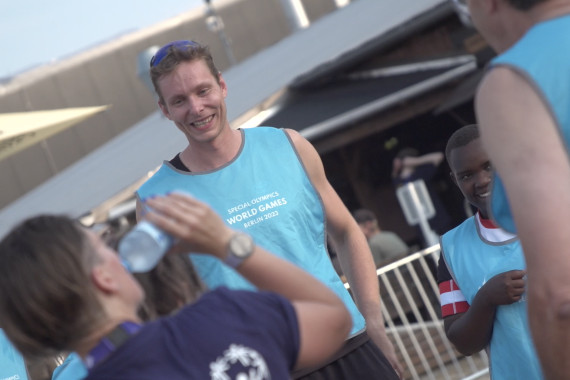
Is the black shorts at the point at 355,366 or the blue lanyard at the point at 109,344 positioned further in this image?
the black shorts at the point at 355,366

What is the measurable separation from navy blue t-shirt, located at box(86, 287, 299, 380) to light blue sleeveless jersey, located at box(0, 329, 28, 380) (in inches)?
113

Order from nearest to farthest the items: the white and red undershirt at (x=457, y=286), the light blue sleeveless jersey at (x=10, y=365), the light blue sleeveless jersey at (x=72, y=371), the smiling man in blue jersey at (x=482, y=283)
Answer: the light blue sleeveless jersey at (x=72, y=371) → the smiling man in blue jersey at (x=482, y=283) → the white and red undershirt at (x=457, y=286) → the light blue sleeveless jersey at (x=10, y=365)

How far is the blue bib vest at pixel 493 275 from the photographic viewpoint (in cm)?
377

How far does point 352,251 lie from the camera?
4285 millimetres

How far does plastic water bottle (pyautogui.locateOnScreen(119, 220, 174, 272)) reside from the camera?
1975mm

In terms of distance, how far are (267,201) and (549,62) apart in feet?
6.91

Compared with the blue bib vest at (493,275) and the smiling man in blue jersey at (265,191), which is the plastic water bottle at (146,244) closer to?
the smiling man in blue jersey at (265,191)

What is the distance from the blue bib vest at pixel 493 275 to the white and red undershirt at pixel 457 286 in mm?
→ 25

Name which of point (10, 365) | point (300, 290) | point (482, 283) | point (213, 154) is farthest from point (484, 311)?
point (10, 365)

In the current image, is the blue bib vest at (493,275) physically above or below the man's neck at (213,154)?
below

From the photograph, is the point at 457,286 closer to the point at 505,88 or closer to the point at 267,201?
the point at 267,201

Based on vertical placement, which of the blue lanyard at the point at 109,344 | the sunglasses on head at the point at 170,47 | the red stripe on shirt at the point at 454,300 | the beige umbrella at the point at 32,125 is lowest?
the red stripe on shirt at the point at 454,300

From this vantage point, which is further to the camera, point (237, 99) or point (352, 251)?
point (237, 99)

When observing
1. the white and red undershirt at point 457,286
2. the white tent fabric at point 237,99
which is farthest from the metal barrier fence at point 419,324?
the white and red undershirt at point 457,286
